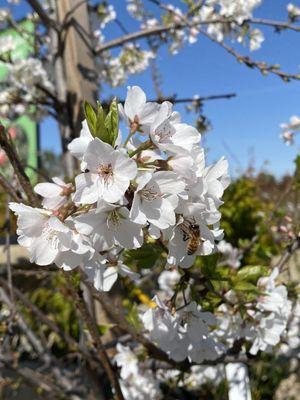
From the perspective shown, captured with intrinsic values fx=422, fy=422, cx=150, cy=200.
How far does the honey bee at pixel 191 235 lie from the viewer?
26.4 inches

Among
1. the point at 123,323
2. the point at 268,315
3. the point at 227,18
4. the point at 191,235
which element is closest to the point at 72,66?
the point at 227,18

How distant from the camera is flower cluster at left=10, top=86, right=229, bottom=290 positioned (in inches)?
23.6

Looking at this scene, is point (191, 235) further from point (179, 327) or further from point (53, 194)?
point (179, 327)

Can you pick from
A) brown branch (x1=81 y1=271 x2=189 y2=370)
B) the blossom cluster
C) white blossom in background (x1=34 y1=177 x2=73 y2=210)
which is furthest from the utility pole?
white blossom in background (x1=34 y1=177 x2=73 y2=210)

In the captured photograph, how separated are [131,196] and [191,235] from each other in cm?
12

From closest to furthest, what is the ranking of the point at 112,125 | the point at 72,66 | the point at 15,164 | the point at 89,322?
the point at 112,125 < the point at 15,164 < the point at 89,322 < the point at 72,66

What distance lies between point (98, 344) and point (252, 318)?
0.39 metres

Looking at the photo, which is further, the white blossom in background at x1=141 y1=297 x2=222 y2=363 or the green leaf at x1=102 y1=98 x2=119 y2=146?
the white blossom in background at x1=141 y1=297 x2=222 y2=363

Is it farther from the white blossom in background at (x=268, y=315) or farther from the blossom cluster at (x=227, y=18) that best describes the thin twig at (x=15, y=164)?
the blossom cluster at (x=227, y=18)

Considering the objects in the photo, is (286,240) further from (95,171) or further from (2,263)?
(2,263)

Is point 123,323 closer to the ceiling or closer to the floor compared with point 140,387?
closer to the ceiling

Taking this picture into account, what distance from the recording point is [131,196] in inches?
25.2

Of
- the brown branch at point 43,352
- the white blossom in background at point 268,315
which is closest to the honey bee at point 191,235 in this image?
the white blossom in background at point 268,315

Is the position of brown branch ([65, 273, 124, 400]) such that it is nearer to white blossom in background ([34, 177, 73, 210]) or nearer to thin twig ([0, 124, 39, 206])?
thin twig ([0, 124, 39, 206])
